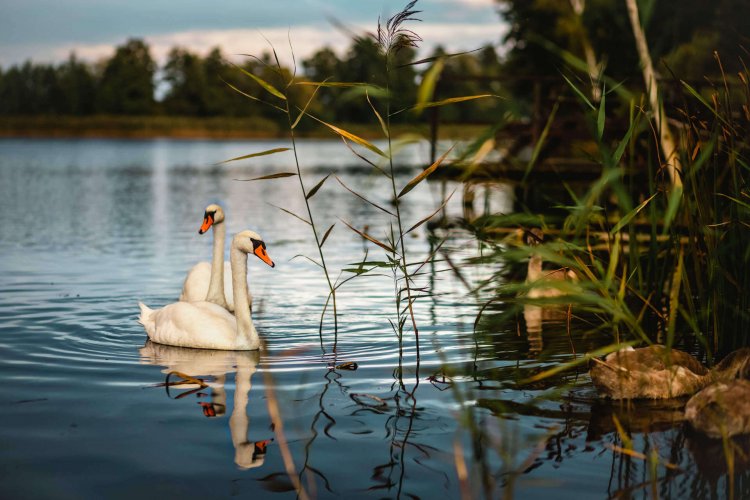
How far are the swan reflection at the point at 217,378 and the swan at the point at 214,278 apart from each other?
2.90ft

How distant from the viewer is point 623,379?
21.2 ft

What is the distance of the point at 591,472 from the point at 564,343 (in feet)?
11.8

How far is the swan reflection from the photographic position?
225 inches

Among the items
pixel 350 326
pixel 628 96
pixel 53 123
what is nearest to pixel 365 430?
pixel 628 96

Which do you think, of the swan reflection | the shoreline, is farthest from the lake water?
the shoreline

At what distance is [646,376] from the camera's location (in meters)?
6.51

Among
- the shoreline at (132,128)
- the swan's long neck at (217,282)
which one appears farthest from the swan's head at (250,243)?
the shoreline at (132,128)

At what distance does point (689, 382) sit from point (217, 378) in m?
3.08

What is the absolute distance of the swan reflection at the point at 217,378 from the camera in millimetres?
5711

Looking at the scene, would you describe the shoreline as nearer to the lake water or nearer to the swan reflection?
the lake water

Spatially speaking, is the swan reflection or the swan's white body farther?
the swan's white body

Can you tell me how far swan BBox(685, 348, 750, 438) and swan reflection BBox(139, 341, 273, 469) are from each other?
2.29 meters

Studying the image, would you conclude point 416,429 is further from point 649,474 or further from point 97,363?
point 97,363

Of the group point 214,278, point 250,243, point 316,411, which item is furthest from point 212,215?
point 316,411
